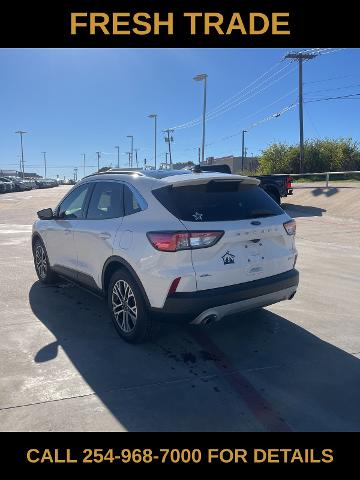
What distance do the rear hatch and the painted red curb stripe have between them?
74cm

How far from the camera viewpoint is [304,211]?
16312mm

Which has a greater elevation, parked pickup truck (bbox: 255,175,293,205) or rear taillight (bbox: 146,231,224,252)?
parked pickup truck (bbox: 255,175,293,205)

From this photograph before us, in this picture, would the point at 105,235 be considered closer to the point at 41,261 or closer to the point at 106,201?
the point at 106,201

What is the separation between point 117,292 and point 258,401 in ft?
5.87

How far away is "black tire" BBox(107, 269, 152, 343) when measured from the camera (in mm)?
3865

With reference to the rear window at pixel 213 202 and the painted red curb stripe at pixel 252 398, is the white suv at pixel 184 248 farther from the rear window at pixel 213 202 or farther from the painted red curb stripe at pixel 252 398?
the painted red curb stripe at pixel 252 398

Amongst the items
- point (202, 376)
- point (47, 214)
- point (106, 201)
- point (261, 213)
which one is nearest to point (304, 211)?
point (47, 214)

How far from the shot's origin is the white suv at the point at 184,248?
3539 millimetres

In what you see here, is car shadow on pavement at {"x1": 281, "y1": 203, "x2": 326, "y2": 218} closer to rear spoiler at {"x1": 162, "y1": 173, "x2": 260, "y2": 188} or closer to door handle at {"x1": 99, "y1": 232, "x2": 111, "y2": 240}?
rear spoiler at {"x1": 162, "y1": 173, "x2": 260, "y2": 188}
